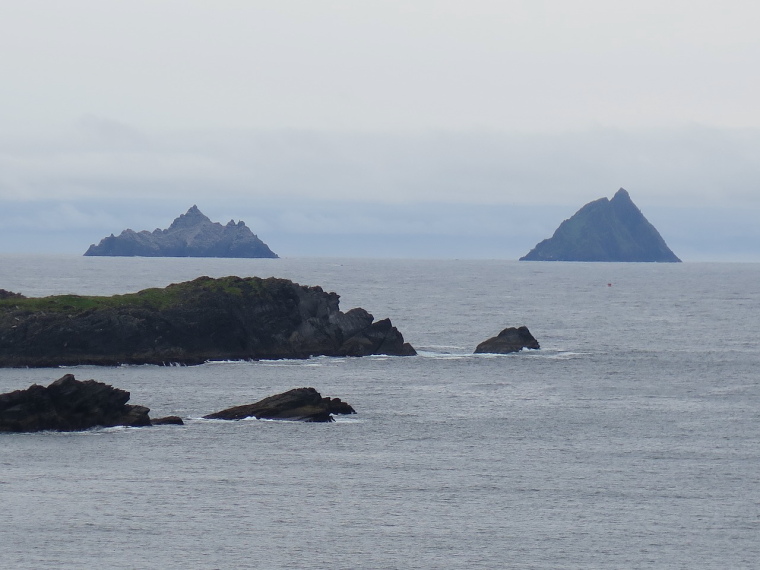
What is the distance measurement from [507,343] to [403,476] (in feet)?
196

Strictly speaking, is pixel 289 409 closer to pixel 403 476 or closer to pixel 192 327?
pixel 403 476

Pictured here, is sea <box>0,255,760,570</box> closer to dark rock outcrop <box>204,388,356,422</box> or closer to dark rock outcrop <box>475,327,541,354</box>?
dark rock outcrop <box>204,388,356,422</box>

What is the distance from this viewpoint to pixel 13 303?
4048 inches

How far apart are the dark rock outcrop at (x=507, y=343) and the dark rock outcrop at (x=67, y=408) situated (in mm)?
52233

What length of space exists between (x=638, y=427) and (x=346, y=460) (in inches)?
852

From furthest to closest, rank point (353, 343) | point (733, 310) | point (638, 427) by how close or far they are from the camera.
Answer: point (733, 310), point (353, 343), point (638, 427)

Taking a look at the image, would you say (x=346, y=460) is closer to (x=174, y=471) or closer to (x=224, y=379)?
(x=174, y=471)

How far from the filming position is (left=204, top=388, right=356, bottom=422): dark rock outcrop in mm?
70625

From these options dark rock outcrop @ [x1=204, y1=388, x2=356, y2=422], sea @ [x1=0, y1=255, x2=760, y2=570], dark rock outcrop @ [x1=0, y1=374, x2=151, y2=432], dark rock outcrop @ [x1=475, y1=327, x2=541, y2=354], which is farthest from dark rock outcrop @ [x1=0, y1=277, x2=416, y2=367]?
dark rock outcrop @ [x1=204, y1=388, x2=356, y2=422]

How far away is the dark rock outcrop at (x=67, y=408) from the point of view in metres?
65.8

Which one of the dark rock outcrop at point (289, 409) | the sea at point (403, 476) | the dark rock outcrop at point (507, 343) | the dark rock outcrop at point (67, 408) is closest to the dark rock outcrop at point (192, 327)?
the sea at point (403, 476)

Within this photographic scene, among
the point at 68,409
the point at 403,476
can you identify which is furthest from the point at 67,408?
the point at 403,476

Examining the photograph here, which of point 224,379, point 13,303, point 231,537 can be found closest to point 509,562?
point 231,537

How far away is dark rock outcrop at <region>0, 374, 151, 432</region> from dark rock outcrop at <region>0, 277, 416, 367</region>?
96.7 feet
